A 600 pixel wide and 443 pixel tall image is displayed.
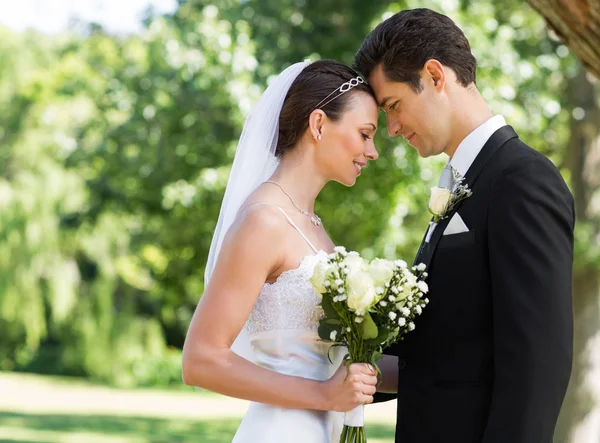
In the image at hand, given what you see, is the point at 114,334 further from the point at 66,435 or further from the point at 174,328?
the point at 66,435

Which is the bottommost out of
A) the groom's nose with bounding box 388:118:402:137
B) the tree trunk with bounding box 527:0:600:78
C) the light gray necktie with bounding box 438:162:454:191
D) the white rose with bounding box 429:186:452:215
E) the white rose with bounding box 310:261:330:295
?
the white rose with bounding box 310:261:330:295

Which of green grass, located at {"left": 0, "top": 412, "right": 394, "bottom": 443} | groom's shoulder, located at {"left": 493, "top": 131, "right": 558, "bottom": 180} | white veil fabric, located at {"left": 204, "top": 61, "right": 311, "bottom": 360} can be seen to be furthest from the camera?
green grass, located at {"left": 0, "top": 412, "right": 394, "bottom": 443}

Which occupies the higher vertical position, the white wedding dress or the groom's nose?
the groom's nose

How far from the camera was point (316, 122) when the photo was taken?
3326 mm

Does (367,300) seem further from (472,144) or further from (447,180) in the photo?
(472,144)

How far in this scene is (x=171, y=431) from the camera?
56.4 feet

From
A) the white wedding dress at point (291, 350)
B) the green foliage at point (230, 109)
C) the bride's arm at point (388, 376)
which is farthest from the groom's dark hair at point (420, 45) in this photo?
the green foliage at point (230, 109)

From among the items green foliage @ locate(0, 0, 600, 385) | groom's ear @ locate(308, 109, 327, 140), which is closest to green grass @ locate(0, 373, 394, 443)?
green foliage @ locate(0, 0, 600, 385)

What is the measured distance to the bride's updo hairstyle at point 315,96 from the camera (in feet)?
10.8

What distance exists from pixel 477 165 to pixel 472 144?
12 cm

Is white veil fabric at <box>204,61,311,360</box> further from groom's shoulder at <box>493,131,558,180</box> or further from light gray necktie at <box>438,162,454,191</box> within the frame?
groom's shoulder at <box>493,131,558,180</box>

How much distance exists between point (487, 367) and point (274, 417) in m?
0.87

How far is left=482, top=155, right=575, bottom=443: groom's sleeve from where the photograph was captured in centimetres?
245

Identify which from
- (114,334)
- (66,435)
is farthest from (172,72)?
(114,334)
